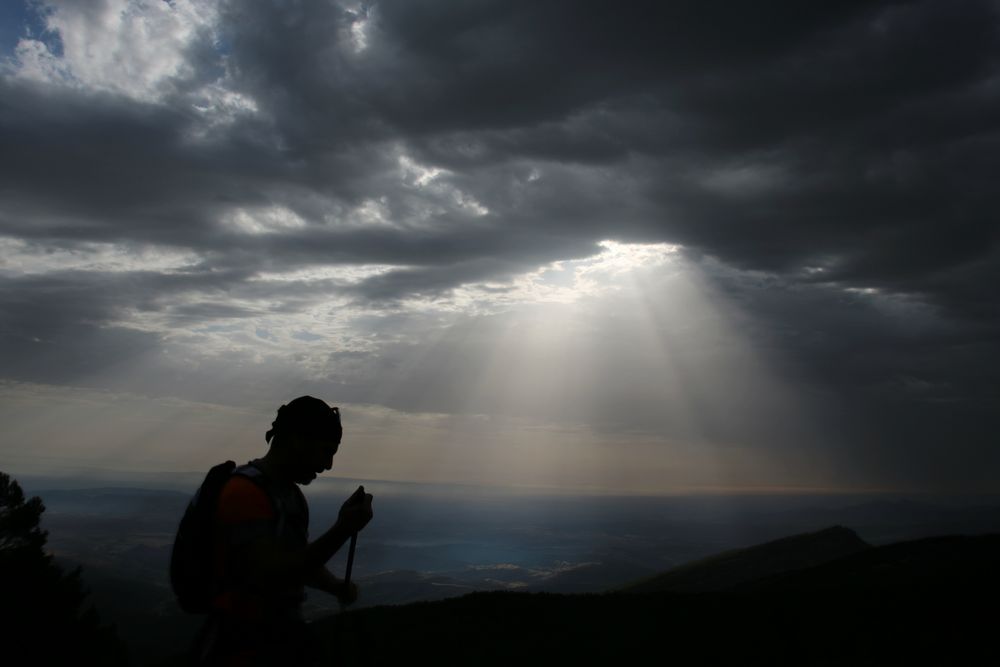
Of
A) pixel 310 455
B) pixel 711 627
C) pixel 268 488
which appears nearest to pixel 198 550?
pixel 268 488

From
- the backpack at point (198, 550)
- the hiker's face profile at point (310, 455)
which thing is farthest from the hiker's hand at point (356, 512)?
the backpack at point (198, 550)

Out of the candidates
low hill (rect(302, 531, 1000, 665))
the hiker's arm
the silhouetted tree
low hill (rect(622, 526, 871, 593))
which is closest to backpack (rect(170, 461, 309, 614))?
the hiker's arm

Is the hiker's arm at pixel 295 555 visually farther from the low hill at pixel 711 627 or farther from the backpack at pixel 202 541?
the low hill at pixel 711 627

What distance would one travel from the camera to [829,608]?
29.7 meters

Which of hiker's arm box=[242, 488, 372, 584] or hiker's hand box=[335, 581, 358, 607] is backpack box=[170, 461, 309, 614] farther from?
hiker's hand box=[335, 581, 358, 607]

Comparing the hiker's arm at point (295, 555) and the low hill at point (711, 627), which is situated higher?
the hiker's arm at point (295, 555)

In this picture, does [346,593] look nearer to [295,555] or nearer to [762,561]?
[295,555]

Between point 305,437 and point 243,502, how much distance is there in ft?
2.11

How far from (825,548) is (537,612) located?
326 feet

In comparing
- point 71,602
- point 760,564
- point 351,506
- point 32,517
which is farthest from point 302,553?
point 760,564

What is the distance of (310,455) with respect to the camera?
5023mm

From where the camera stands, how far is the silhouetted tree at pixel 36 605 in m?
40.7

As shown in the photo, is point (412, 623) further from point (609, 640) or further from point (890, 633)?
point (890, 633)

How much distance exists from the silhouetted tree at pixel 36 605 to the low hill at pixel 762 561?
70775mm
